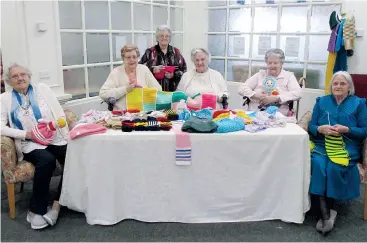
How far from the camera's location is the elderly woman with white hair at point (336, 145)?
2.41 meters

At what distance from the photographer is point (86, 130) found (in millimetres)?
2332

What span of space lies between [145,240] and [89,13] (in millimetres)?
2546

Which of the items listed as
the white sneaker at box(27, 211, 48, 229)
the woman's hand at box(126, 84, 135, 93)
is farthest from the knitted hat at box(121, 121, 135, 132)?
the white sneaker at box(27, 211, 48, 229)

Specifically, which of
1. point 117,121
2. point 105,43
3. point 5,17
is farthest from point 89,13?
point 117,121

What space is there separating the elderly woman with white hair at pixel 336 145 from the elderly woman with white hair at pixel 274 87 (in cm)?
60

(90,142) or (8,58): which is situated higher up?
(8,58)

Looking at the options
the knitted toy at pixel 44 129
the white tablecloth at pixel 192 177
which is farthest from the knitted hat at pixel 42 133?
the white tablecloth at pixel 192 177

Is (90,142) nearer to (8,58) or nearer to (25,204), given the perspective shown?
(25,204)

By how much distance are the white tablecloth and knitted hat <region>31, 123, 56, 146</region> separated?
0.33m

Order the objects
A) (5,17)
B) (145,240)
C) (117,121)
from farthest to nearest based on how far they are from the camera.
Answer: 1. (5,17)
2. (117,121)
3. (145,240)

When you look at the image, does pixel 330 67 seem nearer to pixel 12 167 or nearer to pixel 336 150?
pixel 336 150

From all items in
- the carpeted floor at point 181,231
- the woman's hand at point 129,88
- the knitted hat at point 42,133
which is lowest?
the carpeted floor at point 181,231

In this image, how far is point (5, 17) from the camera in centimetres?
305

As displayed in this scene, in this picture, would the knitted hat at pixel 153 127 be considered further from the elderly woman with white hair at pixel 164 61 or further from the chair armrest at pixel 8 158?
the elderly woman with white hair at pixel 164 61
